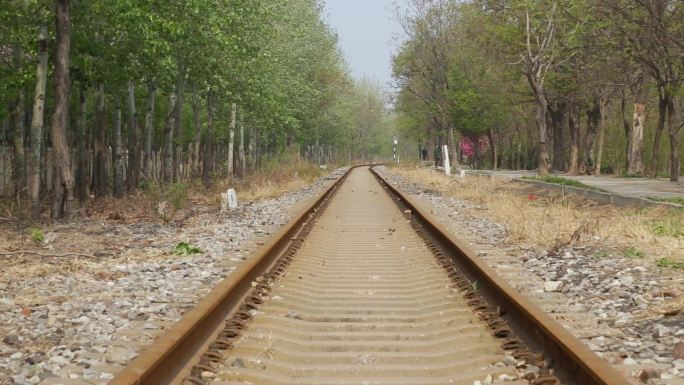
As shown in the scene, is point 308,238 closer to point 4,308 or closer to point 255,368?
point 4,308

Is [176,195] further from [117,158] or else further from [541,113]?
[541,113]

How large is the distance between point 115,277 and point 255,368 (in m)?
3.76

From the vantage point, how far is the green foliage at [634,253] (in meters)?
8.74

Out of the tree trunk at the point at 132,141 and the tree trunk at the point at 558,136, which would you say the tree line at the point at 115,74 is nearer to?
the tree trunk at the point at 132,141

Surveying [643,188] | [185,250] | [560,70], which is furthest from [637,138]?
[185,250]

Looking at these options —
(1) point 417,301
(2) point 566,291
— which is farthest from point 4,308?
(2) point 566,291

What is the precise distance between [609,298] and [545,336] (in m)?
2.15

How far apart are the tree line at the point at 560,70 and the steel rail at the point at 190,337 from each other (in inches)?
701

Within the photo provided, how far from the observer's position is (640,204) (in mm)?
15242

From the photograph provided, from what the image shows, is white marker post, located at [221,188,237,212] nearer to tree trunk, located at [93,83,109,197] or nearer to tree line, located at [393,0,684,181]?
tree trunk, located at [93,83,109,197]

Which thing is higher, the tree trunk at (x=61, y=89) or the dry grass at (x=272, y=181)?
the tree trunk at (x=61, y=89)

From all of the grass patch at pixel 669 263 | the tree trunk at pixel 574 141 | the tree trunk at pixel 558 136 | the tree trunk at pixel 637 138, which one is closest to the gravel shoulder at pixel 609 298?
the grass patch at pixel 669 263

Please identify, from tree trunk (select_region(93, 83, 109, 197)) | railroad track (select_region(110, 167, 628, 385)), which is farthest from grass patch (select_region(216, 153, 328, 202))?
railroad track (select_region(110, 167, 628, 385))

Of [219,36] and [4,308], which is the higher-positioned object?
[219,36]
